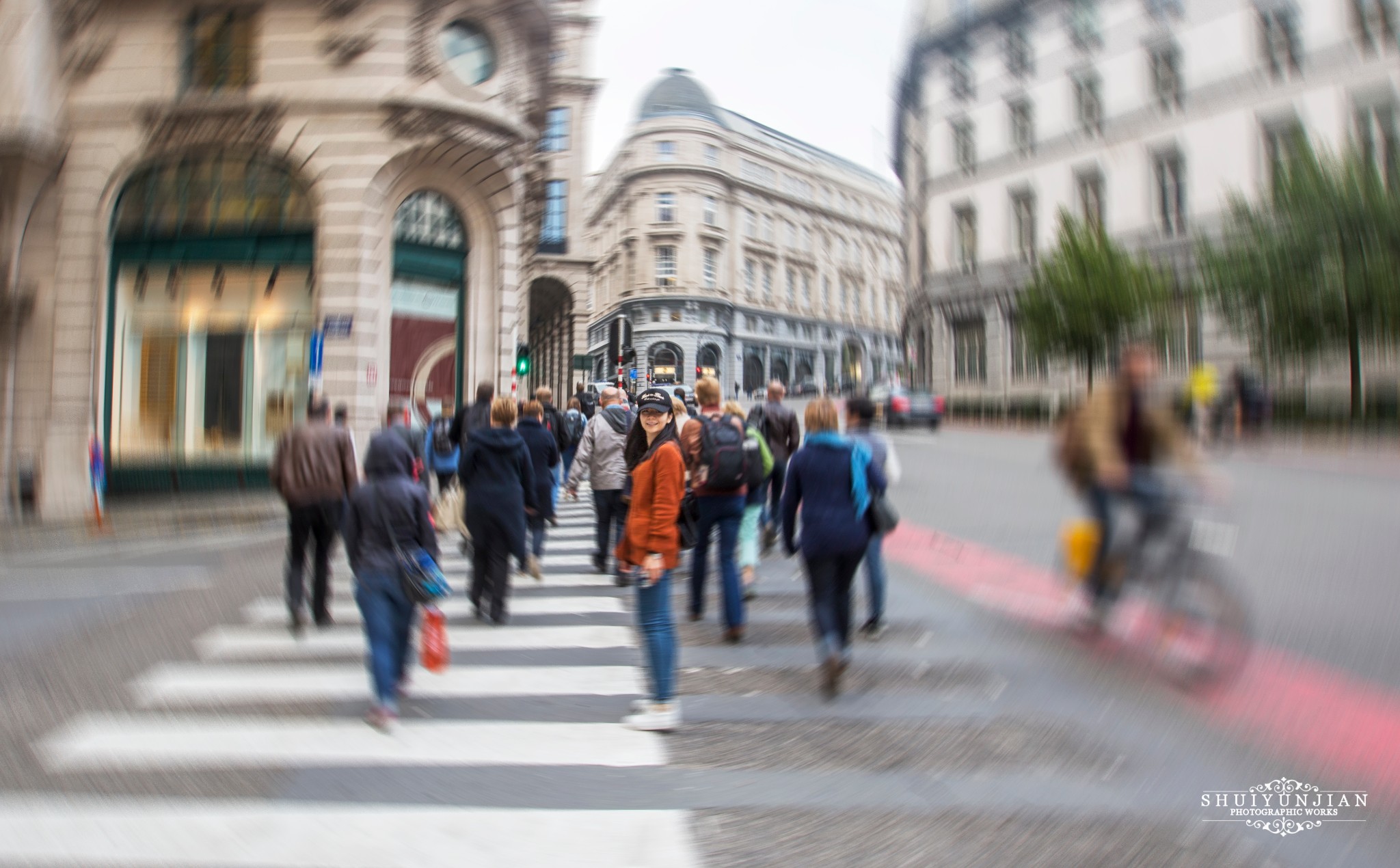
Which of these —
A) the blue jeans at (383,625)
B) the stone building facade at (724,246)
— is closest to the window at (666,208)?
the stone building facade at (724,246)

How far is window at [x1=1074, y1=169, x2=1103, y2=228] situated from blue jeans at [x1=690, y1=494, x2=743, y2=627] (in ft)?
100

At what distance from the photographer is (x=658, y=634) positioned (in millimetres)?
4910

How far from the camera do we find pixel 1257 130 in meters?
30.7

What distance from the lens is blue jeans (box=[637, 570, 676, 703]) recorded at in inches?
193

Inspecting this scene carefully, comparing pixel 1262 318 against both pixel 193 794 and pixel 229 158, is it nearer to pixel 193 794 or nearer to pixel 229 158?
pixel 229 158

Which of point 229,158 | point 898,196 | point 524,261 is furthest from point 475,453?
point 898,196

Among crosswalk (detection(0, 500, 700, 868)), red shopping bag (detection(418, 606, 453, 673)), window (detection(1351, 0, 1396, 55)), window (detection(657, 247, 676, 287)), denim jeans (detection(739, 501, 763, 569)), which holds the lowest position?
crosswalk (detection(0, 500, 700, 868))

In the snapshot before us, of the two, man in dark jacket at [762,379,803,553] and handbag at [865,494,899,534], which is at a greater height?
man in dark jacket at [762,379,803,553]

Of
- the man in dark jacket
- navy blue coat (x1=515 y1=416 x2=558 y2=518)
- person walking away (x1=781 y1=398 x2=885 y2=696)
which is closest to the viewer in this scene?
person walking away (x1=781 y1=398 x2=885 y2=696)

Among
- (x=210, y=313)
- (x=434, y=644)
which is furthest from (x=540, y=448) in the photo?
(x=210, y=313)

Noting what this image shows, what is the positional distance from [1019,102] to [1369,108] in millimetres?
11186

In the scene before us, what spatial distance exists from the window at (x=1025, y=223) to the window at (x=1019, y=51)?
557cm

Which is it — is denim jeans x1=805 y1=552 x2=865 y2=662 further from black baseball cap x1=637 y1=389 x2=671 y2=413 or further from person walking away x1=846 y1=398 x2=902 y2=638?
black baseball cap x1=637 y1=389 x2=671 y2=413

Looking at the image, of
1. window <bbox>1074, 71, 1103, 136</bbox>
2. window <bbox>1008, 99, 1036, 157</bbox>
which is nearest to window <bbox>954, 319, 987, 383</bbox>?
window <bbox>1008, 99, 1036, 157</bbox>
